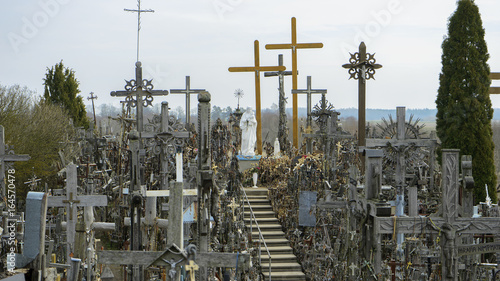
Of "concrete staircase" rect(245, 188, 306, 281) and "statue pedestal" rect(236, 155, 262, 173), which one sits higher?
"statue pedestal" rect(236, 155, 262, 173)

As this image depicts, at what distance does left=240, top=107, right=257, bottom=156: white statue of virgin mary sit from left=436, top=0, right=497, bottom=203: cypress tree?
25.3 feet

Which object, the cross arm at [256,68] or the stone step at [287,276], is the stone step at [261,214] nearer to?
the stone step at [287,276]

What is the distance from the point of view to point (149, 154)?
2016cm

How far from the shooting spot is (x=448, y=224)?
10.7 meters

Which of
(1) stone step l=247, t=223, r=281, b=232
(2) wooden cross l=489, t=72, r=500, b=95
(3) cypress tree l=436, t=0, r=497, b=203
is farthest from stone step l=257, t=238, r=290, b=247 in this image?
(2) wooden cross l=489, t=72, r=500, b=95

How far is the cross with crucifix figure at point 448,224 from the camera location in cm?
1063

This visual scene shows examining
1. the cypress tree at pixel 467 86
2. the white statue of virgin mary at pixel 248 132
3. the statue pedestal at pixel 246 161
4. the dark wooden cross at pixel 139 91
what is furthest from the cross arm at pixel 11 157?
the cypress tree at pixel 467 86

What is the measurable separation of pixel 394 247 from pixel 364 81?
22.3 feet

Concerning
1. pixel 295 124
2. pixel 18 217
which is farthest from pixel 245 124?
pixel 18 217

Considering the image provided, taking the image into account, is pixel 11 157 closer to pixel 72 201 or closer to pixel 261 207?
pixel 72 201

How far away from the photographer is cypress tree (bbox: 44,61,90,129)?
36812 millimetres

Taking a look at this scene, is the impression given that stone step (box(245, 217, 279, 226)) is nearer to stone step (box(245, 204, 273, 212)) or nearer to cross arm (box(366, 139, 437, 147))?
stone step (box(245, 204, 273, 212))

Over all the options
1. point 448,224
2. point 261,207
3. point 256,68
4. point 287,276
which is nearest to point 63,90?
point 256,68

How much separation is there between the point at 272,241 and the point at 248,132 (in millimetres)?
9089
